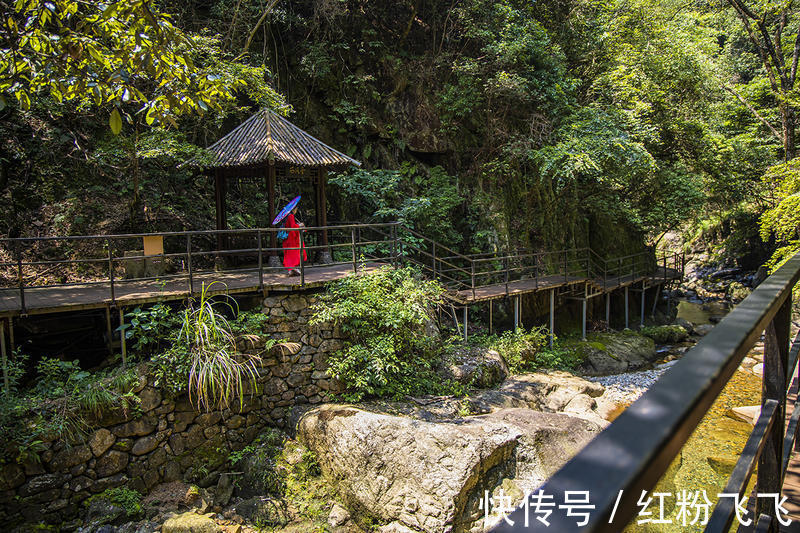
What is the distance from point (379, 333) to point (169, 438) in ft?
11.7

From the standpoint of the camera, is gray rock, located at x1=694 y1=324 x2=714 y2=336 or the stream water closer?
the stream water

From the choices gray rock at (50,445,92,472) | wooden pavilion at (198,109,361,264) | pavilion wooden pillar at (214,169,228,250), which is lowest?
gray rock at (50,445,92,472)

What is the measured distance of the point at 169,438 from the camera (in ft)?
22.3

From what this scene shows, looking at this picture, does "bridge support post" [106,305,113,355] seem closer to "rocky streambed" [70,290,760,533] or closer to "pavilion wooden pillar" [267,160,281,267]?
"rocky streambed" [70,290,760,533]

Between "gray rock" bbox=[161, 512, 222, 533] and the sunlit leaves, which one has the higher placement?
the sunlit leaves

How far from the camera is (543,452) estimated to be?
20.9ft

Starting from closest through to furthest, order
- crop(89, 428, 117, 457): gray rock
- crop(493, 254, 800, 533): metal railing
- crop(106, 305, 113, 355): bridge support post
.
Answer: crop(493, 254, 800, 533): metal railing
crop(89, 428, 117, 457): gray rock
crop(106, 305, 113, 355): bridge support post

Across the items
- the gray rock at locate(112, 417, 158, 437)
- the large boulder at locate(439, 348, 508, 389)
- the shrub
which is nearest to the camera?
the shrub

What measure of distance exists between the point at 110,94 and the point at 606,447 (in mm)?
5501

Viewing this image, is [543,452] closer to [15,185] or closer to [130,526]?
[130,526]

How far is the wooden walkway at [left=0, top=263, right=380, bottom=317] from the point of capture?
264 inches

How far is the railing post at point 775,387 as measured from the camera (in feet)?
5.24

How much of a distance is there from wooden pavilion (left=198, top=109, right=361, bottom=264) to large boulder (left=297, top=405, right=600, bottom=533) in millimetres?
4541

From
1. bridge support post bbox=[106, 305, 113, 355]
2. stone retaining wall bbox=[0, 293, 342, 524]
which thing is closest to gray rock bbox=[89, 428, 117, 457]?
stone retaining wall bbox=[0, 293, 342, 524]
